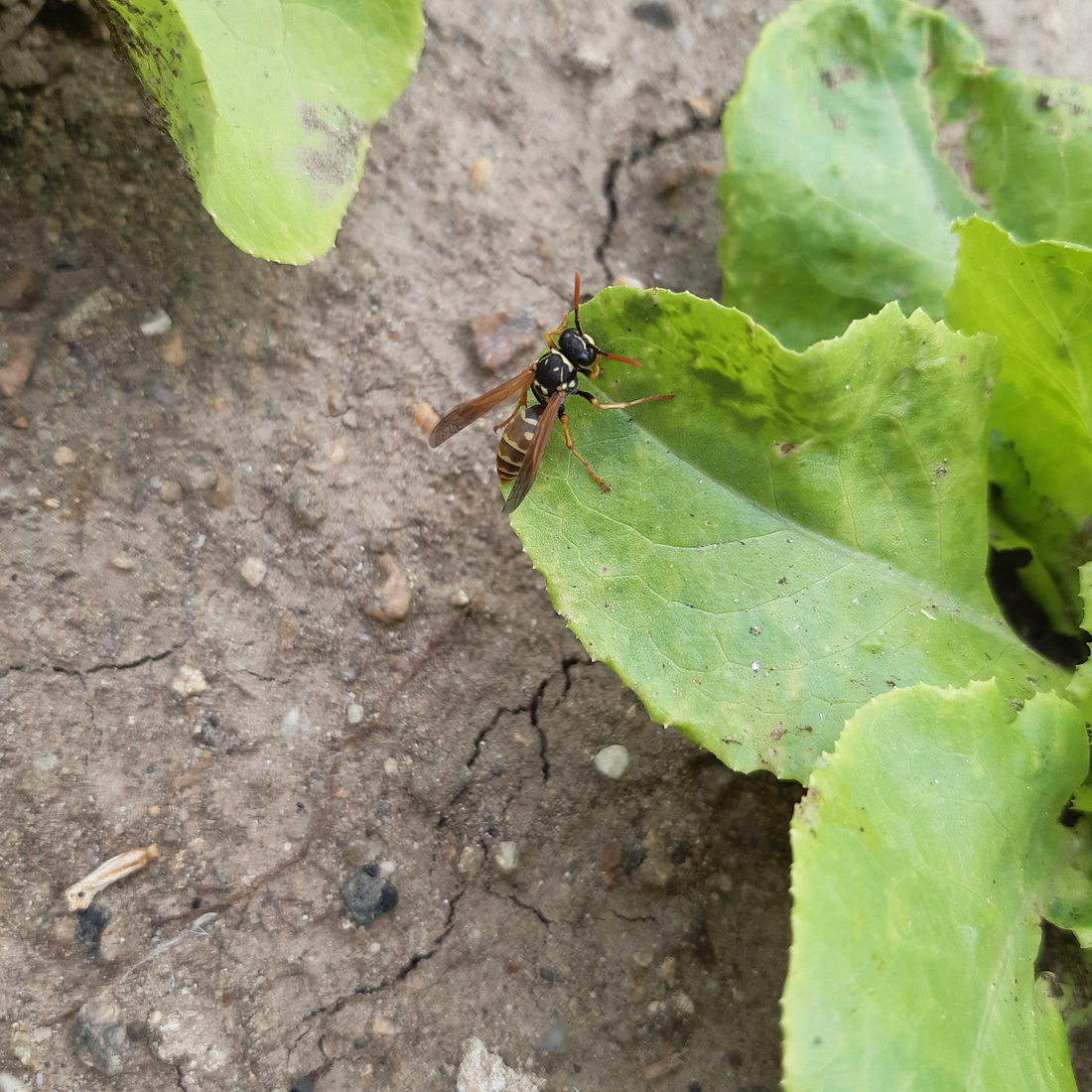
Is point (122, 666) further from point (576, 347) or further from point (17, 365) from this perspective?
point (576, 347)

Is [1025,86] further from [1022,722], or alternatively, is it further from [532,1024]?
[532,1024]

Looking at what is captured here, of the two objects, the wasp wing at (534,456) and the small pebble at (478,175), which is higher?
the small pebble at (478,175)

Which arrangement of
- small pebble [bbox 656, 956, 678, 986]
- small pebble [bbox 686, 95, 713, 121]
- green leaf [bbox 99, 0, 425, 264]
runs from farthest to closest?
small pebble [bbox 686, 95, 713, 121]
small pebble [bbox 656, 956, 678, 986]
green leaf [bbox 99, 0, 425, 264]

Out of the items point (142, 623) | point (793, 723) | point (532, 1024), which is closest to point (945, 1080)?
point (793, 723)

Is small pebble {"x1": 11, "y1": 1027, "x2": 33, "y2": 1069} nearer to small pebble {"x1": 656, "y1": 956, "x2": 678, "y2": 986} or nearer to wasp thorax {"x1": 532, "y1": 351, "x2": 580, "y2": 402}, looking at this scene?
small pebble {"x1": 656, "y1": 956, "x2": 678, "y2": 986}

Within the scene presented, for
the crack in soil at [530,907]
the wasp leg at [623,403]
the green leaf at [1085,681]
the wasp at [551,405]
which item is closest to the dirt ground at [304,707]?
the crack in soil at [530,907]

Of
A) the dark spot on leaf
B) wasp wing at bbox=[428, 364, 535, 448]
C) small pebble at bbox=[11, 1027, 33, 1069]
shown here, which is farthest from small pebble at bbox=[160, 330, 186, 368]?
small pebble at bbox=[11, 1027, 33, 1069]

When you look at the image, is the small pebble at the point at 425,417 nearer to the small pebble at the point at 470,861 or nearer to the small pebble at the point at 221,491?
the small pebble at the point at 221,491
